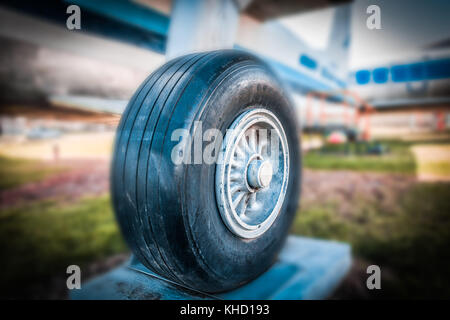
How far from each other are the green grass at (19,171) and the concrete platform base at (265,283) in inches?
97.4

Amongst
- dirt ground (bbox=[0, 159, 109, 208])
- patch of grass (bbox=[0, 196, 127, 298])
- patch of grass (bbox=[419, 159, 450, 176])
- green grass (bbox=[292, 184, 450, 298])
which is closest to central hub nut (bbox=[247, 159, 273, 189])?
green grass (bbox=[292, 184, 450, 298])

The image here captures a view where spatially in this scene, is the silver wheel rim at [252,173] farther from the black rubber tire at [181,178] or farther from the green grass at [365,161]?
the green grass at [365,161]

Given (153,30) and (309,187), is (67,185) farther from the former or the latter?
(309,187)

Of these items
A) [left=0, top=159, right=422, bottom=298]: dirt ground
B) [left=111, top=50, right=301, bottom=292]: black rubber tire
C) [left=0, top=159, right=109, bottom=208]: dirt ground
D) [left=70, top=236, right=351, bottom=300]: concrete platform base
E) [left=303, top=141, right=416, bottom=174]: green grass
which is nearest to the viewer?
[left=111, top=50, right=301, bottom=292]: black rubber tire

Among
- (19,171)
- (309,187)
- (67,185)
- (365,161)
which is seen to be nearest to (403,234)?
(309,187)

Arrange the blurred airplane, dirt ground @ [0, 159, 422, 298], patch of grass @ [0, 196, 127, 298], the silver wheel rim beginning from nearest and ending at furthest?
the silver wheel rim
the blurred airplane
patch of grass @ [0, 196, 127, 298]
dirt ground @ [0, 159, 422, 298]

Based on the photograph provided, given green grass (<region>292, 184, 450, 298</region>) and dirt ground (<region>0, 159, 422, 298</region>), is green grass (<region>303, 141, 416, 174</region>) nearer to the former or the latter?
dirt ground (<region>0, 159, 422, 298</region>)

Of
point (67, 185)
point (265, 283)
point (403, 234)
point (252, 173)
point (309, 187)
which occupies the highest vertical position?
point (252, 173)

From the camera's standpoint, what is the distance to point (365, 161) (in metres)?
4.89

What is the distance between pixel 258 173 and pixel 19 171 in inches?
129

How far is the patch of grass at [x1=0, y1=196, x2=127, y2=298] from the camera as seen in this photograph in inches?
75.5

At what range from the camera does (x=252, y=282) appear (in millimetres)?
1230

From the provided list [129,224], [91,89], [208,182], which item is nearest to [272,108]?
[208,182]

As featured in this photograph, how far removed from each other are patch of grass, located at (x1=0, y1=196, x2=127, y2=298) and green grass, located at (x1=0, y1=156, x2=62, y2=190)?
1.36 ft
